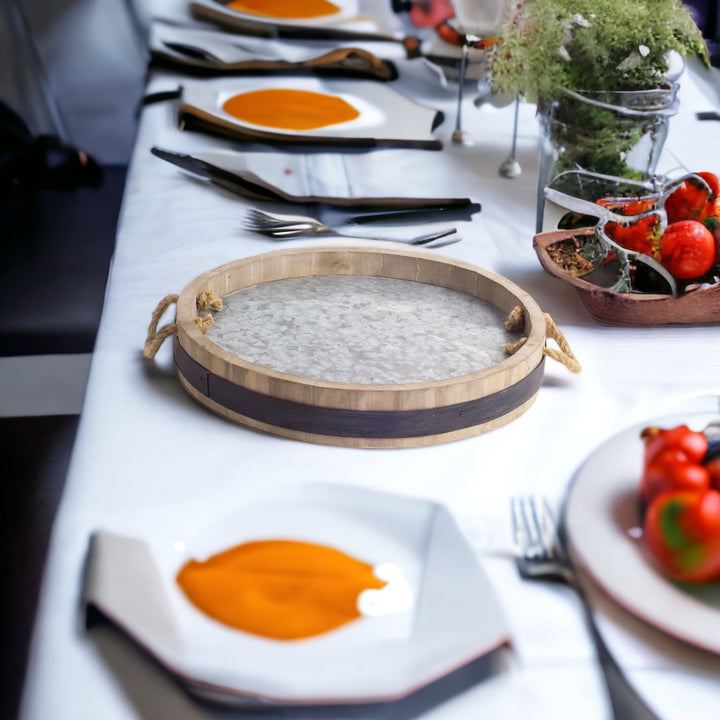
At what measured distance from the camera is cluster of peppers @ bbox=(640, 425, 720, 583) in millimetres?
474

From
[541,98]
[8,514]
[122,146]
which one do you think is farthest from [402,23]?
[8,514]

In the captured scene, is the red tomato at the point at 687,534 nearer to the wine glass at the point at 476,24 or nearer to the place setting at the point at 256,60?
the wine glass at the point at 476,24

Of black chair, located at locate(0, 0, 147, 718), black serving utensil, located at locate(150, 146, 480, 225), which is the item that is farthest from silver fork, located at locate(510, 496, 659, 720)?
black chair, located at locate(0, 0, 147, 718)

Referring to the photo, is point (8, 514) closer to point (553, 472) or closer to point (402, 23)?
point (553, 472)

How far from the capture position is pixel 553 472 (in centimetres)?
63

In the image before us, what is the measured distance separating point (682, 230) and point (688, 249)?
20 mm

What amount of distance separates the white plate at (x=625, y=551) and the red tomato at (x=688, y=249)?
259mm

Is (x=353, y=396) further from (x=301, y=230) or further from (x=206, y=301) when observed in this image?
(x=301, y=230)

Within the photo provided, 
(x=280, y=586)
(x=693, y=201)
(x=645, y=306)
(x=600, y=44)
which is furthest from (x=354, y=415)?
(x=600, y=44)

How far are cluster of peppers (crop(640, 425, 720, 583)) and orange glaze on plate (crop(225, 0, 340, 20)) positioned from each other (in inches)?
66.2

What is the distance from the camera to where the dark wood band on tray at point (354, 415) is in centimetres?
63

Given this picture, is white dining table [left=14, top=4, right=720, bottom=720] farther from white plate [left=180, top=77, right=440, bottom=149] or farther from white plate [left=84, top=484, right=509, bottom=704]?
white plate [left=180, top=77, right=440, bottom=149]

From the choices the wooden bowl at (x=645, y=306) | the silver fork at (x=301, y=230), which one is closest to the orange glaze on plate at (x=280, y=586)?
the wooden bowl at (x=645, y=306)

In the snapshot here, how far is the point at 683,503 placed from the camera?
1.58 feet
